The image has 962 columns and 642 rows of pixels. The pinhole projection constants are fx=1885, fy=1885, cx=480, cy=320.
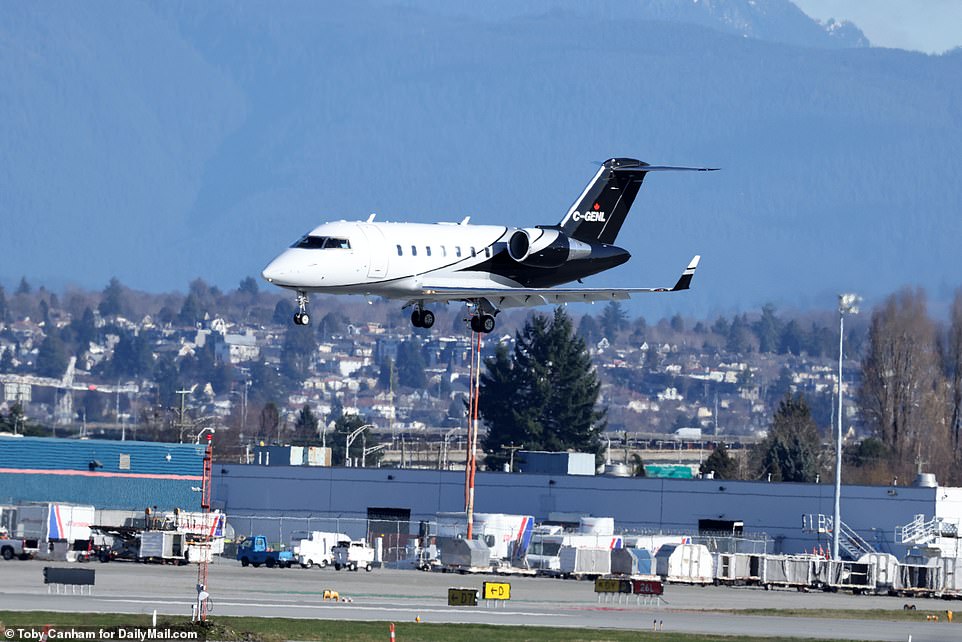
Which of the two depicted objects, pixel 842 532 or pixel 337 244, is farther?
pixel 842 532

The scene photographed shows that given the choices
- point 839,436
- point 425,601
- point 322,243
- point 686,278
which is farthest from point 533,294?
point 839,436

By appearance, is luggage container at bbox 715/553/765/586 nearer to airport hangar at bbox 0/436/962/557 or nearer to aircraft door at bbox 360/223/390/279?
airport hangar at bbox 0/436/962/557

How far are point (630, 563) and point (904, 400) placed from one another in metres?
74.9

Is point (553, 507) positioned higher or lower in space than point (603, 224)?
lower

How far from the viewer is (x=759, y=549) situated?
90188mm

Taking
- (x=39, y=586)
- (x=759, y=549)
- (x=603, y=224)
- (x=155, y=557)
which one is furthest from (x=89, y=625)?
(x=759, y=549)

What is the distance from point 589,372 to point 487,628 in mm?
117932

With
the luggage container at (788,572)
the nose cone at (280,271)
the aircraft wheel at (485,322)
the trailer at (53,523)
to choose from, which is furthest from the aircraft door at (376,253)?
the trailer at (53,523)

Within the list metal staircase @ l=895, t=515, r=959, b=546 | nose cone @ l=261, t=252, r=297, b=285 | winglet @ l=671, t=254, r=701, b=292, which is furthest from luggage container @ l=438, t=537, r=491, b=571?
nose cone @ l=261, t=252, r=297, b=285

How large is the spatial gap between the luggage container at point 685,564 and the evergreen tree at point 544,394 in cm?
7442

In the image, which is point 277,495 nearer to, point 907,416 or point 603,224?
point 603,224

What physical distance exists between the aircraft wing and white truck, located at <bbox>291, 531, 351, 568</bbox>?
23.2 metres

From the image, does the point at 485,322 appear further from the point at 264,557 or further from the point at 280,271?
the point at 264,557

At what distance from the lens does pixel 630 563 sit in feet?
252
